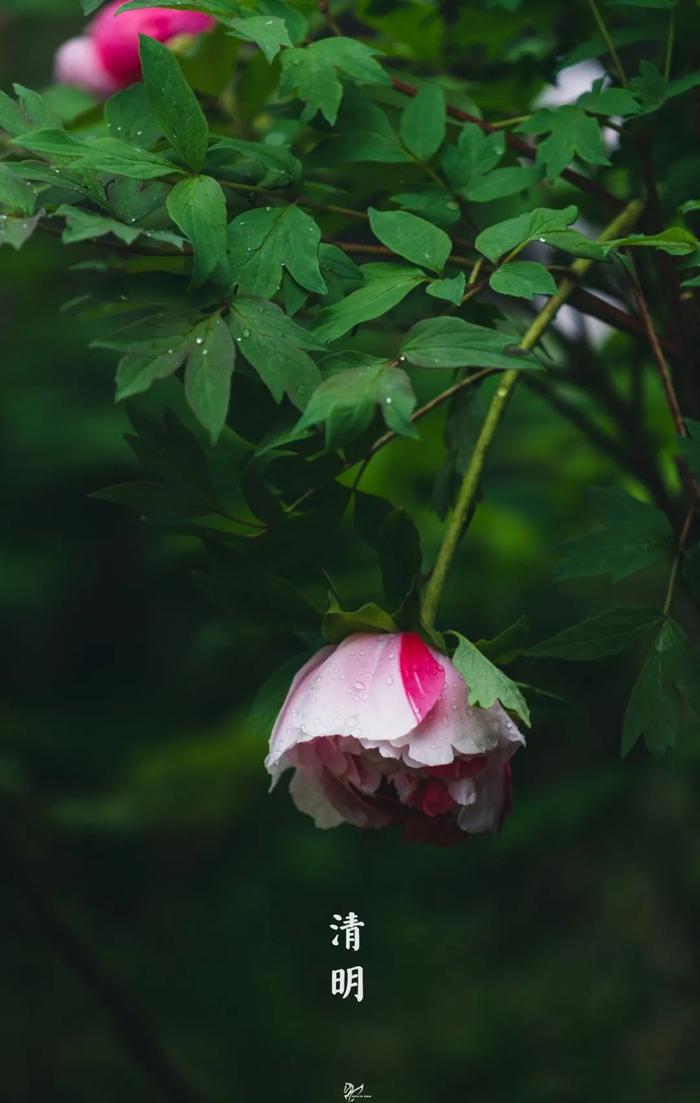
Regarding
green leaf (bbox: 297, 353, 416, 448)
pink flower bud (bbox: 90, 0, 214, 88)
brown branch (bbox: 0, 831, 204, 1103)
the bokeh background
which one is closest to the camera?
green leaf (bbox: 297, 353, 416, 448)

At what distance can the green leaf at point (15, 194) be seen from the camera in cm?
54

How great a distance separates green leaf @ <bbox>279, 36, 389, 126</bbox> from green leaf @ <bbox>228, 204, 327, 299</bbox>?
80 mm

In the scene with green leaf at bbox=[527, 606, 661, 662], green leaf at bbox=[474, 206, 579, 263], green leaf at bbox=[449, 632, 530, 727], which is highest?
green leaf at bbox=[474, 206, 579, 263]

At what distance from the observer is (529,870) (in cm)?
191

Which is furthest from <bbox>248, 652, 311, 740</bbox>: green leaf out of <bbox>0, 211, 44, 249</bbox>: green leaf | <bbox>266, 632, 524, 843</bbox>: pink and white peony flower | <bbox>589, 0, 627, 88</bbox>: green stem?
<bbox>589, 0, 627, 88</bbox>: green stem

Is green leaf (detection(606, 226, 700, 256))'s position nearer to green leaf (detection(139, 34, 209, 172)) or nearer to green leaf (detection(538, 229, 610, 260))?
green leaf (detection(538, 229, 610, 260))

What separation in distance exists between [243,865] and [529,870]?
0.47 m

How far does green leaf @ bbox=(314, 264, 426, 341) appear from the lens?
55 centimetres

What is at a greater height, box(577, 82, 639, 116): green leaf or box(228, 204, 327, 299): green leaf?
box(577, 82, 639, 116): green leaf

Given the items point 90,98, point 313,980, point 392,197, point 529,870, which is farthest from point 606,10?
point 313,980

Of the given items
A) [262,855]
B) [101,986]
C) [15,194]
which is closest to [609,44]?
[15,194]

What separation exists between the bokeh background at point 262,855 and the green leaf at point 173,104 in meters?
0.72

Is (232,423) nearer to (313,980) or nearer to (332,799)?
(332,799)

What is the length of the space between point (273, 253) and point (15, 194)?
0.40 ft
